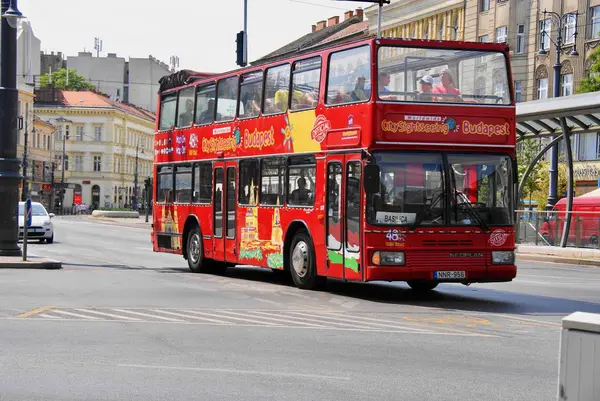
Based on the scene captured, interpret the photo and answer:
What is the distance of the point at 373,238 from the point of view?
16.6 meters

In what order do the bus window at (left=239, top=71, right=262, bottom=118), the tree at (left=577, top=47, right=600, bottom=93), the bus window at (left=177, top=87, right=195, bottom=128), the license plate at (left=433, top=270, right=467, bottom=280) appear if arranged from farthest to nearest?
the tree at (left=577, top=47, right=600, bottom=93), the bus window at (left=177, top=87, right=195, bottom=128), the bus window at (left=239, top=71, right=262, bottom=118), the license plate at (left=433, top=270, right=467, bottom=280)

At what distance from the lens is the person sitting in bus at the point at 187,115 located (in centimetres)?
2411

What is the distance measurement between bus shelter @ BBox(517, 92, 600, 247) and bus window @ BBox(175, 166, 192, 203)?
477 inches

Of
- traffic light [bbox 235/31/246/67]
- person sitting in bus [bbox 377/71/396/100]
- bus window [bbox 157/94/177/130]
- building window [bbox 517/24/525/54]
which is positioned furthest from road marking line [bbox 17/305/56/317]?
building window [bbox 517/24/525/54]

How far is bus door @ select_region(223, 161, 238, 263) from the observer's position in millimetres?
21734

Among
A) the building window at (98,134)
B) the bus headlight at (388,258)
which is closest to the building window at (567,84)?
the bus headlight at (388,258)

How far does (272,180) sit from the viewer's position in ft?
65.8

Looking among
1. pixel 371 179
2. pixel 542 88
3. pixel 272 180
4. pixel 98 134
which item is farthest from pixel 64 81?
pixel 371 179

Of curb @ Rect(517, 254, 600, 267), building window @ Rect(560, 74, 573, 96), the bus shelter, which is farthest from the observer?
building window @ Rect(560, 74, 573, 96)

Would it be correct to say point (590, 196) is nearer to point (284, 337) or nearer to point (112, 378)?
point (284, 337)

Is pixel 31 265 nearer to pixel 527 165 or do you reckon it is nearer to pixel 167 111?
pixel 167 111

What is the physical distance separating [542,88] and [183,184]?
44.4 m

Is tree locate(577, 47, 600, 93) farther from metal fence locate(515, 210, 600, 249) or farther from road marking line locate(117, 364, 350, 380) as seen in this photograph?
road marking line locate(117, 364, 350, 380)

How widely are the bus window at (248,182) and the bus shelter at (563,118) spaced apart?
42.6 ft
